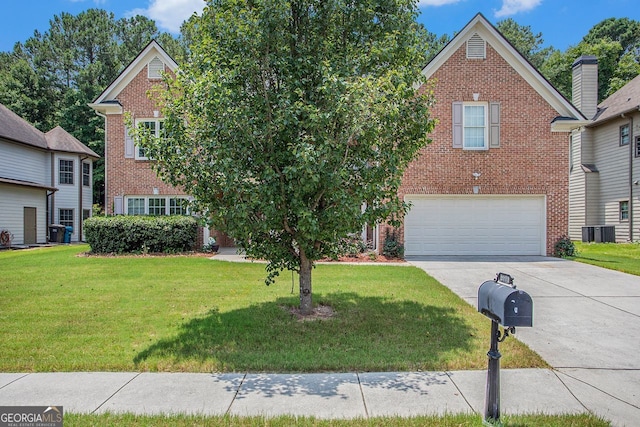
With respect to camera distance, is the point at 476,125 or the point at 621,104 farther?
the point at 621,104

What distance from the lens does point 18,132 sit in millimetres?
22562

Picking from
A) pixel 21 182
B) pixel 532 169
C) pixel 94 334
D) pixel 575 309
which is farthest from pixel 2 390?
pixel 21 182

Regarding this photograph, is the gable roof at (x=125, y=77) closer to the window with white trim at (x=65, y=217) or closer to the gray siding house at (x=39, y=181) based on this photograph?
the gray siding house at (x=39, y=181)

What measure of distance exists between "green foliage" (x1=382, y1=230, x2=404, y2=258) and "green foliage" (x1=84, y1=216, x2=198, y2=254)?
289 inches

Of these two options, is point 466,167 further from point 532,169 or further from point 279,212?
point 279,212

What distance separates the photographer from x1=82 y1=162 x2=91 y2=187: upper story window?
1027 inches

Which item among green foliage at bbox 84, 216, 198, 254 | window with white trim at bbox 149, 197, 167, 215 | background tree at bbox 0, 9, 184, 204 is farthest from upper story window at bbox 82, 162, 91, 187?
green foliage at bbox 84, 216, 198, 254

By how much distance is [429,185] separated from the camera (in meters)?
15.2

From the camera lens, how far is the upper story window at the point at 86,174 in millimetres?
26078

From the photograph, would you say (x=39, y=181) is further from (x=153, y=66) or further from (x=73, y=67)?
(x=73, y=67)

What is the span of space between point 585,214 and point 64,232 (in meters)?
28.1

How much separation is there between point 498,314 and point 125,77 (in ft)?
58.7

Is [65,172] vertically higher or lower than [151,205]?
higher

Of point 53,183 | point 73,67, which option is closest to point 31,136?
point 53,183
